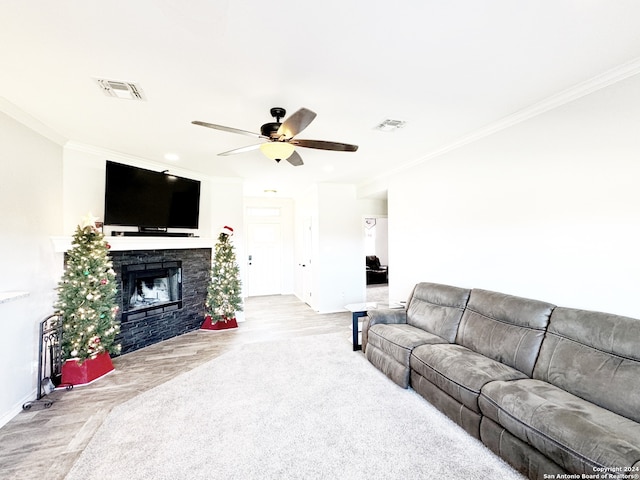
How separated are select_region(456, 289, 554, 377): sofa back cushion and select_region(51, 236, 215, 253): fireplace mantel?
398cm

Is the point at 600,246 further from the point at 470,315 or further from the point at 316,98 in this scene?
the point at 316,98

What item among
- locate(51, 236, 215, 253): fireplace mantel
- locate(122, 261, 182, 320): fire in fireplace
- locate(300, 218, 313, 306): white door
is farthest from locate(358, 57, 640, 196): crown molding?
locate(122, 261, 182, 320): fire in fireplace

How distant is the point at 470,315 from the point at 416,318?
697 millimetres

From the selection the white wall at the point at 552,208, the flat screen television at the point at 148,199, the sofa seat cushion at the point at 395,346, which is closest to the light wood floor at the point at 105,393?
the sofa seat cushion at the point at 395,346

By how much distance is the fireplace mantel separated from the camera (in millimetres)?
3137

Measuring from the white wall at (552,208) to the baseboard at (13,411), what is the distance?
4526 mm

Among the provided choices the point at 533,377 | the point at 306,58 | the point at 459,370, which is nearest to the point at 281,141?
the point at 306,58

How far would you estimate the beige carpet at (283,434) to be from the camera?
6.05 feet

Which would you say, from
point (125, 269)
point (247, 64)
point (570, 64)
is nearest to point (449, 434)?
point (570, 64)

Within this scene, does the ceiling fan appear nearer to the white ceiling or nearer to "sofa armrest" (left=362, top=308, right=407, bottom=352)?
the white ceiling

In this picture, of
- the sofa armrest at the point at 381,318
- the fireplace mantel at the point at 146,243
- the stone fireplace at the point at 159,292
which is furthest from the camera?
the stone fireplace at the point at 159,292

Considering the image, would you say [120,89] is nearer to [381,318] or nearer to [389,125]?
[389,125]

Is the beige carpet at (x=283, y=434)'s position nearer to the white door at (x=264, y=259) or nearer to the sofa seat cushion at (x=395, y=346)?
the sofa seat cushion at (x=395, y=346)

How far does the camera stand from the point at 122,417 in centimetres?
244
